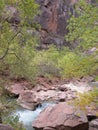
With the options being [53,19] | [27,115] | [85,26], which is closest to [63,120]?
[27,115]

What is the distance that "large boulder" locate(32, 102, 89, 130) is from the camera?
541 inches

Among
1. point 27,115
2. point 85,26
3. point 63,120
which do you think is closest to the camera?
point 85,26

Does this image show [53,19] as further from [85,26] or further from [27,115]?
[85,26]

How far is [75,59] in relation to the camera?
10906 millimetres

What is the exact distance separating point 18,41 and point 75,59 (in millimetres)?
2872

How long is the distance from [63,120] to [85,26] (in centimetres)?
528

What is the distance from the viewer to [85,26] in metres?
11.2

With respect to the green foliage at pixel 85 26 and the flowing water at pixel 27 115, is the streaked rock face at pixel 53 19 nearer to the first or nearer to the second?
the flowing water at pixel 27 115

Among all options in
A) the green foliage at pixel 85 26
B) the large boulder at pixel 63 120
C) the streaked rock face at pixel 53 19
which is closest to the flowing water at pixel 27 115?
the large boulder at pixel 63 120

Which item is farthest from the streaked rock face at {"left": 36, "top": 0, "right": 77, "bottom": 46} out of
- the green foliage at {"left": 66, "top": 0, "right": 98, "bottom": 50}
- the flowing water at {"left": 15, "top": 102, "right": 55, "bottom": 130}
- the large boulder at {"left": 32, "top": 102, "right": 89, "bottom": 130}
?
the green foliage at {"left": 66, "top": 0, "right": 98, "bottom": 50}

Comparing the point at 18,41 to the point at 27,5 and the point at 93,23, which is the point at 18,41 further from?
the point at 93,23

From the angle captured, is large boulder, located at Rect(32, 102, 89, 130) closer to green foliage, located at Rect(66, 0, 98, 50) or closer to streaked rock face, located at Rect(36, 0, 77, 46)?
green foliage, located at Rect(66, 0, 98, 50)

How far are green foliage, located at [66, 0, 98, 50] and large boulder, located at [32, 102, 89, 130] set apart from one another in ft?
13.9

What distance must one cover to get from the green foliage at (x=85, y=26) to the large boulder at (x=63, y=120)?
4.23m
